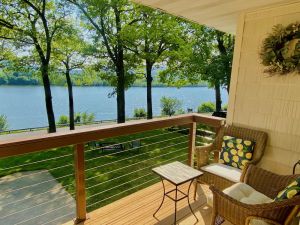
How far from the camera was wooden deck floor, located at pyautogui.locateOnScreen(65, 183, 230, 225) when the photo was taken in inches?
96.3

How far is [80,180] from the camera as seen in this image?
228cm

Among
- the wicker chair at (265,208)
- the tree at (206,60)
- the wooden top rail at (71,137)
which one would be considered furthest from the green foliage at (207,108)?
the wicker chair at (265,208)

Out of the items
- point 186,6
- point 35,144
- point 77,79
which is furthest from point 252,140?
point 77,79

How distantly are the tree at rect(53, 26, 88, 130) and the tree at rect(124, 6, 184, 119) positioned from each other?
7.29 feet

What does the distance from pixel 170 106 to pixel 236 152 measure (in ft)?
43.4

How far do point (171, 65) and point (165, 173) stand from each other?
33.4ft

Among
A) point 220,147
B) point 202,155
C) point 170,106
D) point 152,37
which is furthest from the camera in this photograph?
point 170,106

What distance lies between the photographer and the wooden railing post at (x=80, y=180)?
222cm

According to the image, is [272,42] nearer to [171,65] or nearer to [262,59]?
[262,59]

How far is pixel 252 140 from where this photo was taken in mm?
2877

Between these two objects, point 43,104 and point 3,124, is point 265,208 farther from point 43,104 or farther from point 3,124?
point 43,104

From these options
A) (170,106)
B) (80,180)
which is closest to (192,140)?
(80,180)

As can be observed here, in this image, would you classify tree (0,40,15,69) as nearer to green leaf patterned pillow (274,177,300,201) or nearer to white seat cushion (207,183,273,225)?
white seat cushion (207,183,273,225)

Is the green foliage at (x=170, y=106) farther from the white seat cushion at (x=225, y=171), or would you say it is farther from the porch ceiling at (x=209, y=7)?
the white seat cushion at (x=225, y=171)
